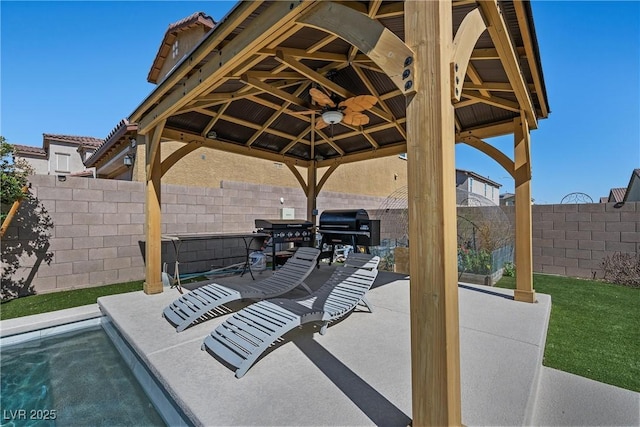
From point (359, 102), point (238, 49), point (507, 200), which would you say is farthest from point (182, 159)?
point (507, 200)

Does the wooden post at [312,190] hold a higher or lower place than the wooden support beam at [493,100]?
lower

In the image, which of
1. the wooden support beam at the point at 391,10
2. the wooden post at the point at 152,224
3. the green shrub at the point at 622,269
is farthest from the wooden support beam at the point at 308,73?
the green shrub at the point at 622,269

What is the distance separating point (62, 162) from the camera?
57.5ft

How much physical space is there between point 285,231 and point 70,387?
4.95 m

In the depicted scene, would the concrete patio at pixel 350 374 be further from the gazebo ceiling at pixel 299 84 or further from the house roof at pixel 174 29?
the house roof at pixel 174 29

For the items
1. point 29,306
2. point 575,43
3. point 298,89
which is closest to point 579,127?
point 575,43

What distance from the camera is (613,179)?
16609mm

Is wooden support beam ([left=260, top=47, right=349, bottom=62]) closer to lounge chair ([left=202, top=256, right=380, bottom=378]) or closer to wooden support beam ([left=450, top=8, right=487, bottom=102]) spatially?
wooden support beam ([left=450, top=8, right=487, bottom=102])

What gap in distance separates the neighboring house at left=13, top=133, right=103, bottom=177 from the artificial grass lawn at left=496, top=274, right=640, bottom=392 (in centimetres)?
1968

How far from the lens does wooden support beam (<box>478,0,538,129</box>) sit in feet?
8.63

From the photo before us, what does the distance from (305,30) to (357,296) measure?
11.7 ft

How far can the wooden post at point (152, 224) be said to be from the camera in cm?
→ 551

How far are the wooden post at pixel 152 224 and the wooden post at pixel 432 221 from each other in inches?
199

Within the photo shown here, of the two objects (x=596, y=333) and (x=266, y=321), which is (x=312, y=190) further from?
(x=596, y=333)
